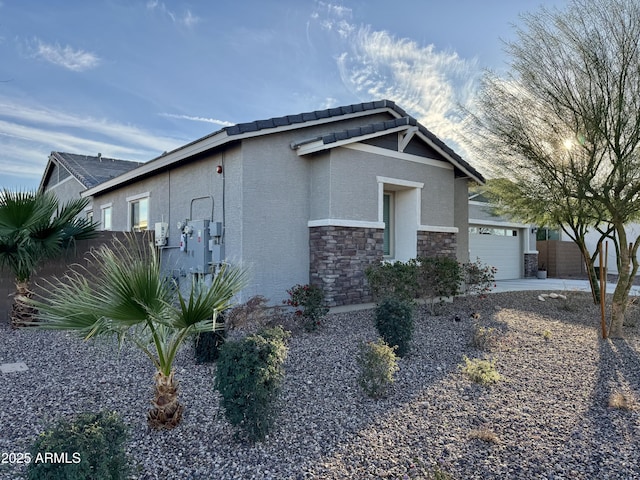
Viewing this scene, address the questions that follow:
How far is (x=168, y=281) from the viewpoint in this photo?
3.38 m

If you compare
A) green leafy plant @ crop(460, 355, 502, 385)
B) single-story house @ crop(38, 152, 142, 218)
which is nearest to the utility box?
green leafy plant @ crop(460, 355, 502, 385)

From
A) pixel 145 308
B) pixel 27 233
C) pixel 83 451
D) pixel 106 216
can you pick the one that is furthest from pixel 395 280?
→ pixel 106 216

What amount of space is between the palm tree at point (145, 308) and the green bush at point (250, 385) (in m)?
0.36

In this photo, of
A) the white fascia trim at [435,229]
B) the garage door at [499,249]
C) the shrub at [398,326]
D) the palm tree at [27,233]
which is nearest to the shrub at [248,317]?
the shrub at [398,326]

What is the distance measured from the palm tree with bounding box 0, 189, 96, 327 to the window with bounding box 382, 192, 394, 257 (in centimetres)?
722

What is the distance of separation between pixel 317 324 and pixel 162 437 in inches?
164

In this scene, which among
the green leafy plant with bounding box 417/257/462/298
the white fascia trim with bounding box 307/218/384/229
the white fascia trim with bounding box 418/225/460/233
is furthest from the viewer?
the white fascia trim with bounding box 418/225/460/233

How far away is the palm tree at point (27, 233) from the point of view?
748cm

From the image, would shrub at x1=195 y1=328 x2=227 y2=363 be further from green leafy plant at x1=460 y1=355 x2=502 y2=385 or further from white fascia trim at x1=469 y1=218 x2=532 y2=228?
white fascia trim at x1=469 y1=218 x2=532 y2=228

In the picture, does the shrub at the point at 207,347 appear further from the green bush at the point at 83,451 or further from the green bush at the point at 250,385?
the green bush at the point at 83,451

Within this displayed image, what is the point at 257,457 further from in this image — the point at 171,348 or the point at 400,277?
the point at 400,277

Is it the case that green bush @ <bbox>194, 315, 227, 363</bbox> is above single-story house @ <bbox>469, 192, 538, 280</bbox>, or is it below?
below

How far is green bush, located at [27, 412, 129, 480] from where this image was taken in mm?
2100

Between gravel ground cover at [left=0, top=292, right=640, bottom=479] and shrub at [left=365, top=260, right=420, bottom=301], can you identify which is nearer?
gravel ground cover at [left=0, top=292, right=640, bottom=479]
